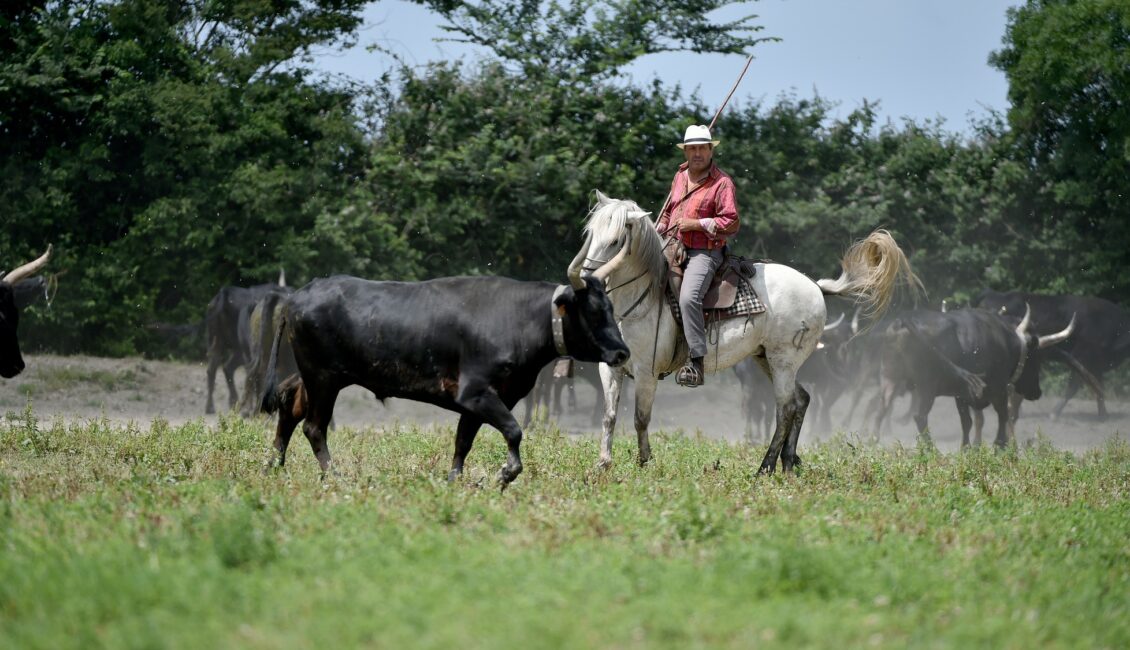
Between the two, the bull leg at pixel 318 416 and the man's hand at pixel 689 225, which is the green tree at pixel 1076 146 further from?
the bull leg at pixel 318 416

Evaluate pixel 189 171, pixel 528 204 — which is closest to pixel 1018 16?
pixel 528 204

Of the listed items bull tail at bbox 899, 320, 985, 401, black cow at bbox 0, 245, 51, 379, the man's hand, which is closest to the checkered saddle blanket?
the man's hand

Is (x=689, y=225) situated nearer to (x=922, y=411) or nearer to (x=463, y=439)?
(x=463, y=439)

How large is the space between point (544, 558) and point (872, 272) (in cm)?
667

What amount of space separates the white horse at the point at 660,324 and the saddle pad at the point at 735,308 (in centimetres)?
7

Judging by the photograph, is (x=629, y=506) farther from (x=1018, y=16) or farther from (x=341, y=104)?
(x=1018, y=16)

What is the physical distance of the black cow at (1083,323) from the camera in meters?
24.0

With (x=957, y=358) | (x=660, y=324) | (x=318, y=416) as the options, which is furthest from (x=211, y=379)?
(x=660, y=324)

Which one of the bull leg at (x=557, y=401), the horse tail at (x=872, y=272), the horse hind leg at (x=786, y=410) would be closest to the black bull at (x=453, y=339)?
the horse hind leg at (x=786, y=410)

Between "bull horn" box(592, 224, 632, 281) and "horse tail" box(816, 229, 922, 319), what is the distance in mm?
2242

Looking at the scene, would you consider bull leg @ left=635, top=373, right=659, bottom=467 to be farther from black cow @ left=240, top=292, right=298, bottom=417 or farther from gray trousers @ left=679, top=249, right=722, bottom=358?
black cow @ left=240, top=292, right=298, bottom=417

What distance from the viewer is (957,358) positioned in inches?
703

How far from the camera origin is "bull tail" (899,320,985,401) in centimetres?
1753

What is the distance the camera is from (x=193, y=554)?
583cm
